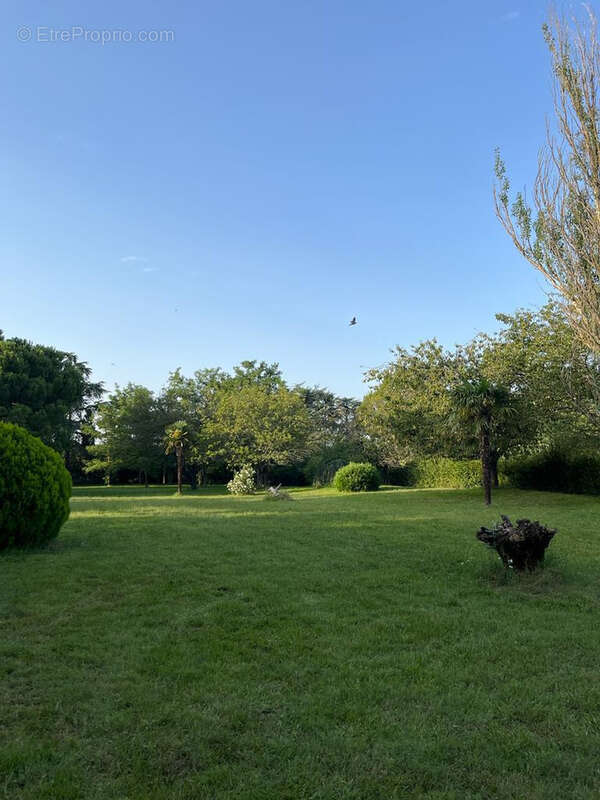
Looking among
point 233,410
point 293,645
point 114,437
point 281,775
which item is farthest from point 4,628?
point 114,437

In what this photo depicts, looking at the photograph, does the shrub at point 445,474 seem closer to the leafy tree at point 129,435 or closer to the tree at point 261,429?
the tree at point 261,429

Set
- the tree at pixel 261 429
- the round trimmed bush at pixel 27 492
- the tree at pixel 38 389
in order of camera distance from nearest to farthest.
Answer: the round trimmed bush at pixel 27 492 < the tree at pixel 38 389 < the tree at pixel 261 429

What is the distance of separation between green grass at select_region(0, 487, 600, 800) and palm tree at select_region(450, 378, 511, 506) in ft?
36.8

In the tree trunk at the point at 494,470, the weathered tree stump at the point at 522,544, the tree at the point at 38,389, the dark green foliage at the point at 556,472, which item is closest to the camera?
the weathered tree stump at the point at 522,544

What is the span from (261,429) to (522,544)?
28162 mm

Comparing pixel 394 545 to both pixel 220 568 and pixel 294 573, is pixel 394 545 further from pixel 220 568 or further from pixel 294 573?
pixel 220 568

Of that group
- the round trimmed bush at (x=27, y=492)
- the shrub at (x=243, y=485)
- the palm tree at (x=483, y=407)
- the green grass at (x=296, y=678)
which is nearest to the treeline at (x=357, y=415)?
the palm tree at (x=483, y=407)

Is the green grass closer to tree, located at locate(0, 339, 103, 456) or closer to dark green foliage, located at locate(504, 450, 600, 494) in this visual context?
dark green foliage, located at locate(504, 450, 600, 494)

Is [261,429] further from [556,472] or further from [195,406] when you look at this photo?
[556,472]

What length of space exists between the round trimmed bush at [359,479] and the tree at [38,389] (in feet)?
55.9

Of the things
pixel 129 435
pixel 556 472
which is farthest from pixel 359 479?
pixel 129 435

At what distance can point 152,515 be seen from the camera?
14.3m

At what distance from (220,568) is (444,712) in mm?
4521

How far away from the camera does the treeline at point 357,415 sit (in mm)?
19359
